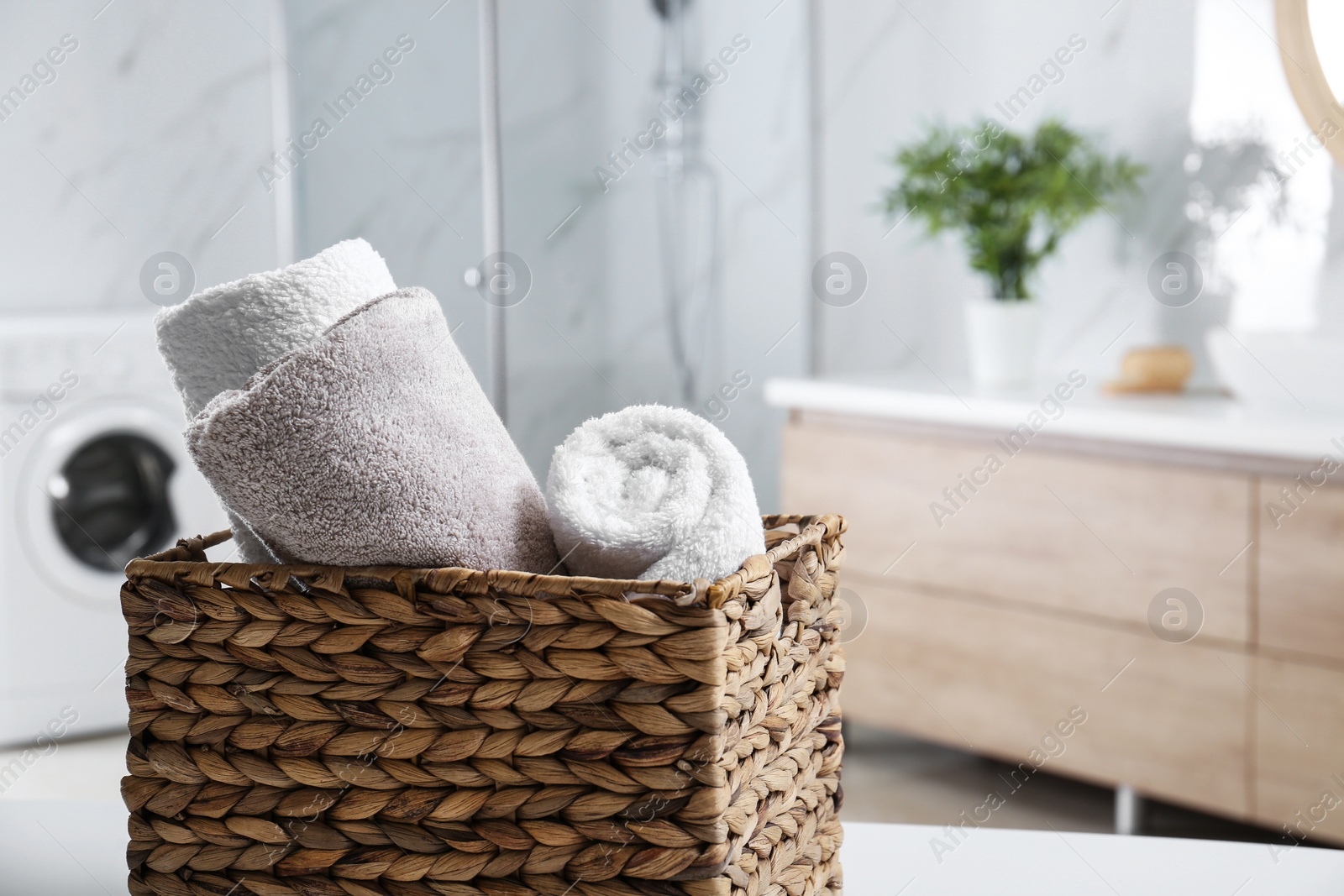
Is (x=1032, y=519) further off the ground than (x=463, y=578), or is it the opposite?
(x=463, y=578)

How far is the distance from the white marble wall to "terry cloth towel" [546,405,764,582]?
234 cm

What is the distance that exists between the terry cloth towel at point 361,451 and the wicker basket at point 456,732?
0.02 metres

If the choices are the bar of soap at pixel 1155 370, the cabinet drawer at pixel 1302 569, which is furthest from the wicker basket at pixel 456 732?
the bar of soap at pixel 1155 370

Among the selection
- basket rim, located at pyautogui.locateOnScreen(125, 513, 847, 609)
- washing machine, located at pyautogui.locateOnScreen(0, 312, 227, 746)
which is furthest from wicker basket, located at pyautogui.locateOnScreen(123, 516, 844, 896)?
washing machine, located at pyautogui.locateOnScreen(0, 312, 227, 746)

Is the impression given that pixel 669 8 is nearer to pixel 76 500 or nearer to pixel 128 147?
pixel 128 147

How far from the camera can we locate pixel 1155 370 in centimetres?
214

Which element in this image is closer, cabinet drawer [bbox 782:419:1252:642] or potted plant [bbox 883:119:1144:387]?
cabinet drawer [bbox 782:419:1252:642]

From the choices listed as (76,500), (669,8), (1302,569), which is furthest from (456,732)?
(669,8)

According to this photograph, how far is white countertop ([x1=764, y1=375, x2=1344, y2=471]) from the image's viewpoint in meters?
1.73

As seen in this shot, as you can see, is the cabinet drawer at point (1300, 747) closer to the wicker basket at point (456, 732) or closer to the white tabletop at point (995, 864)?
the white tabletop at point (995, 864)

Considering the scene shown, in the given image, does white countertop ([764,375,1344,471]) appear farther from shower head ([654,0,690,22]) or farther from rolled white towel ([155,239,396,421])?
rolled white towel ([155,239,396,421])

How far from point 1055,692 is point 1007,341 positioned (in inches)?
24.9

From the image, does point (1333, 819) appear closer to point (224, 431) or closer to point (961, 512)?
point (961, 512)

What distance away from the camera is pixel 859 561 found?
7.51 feet
